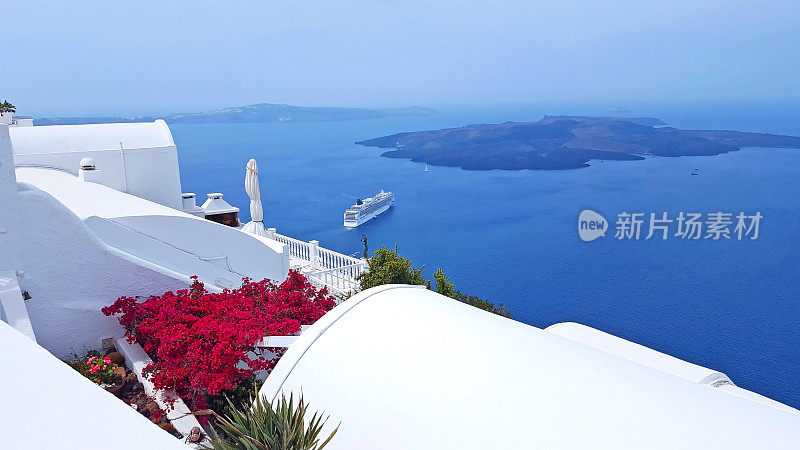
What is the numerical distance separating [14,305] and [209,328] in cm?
188

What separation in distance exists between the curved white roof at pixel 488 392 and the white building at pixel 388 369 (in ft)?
0.04

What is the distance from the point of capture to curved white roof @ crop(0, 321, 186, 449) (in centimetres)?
196

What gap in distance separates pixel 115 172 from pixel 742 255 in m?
63.8

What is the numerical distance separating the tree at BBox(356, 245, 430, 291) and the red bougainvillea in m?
2.49

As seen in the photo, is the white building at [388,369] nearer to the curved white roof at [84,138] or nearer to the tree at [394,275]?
the tree at [394,275]

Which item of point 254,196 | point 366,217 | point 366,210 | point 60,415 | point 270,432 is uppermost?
point 60,415

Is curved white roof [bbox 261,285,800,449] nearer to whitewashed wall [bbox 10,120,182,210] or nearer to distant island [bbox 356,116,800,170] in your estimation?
whitewashed wall [bbox 10,120,182,210]

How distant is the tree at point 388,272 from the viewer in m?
9.52

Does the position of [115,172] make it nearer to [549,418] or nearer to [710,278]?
[549,418]

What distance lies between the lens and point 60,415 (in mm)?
2123

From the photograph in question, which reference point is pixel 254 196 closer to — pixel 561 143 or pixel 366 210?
pixel 366 210

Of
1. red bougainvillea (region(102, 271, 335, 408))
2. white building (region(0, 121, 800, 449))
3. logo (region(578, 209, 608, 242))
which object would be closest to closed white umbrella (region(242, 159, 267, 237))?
white building (region(0, 121, 800, 449))

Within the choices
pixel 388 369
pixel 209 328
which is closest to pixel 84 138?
pixel 209 328

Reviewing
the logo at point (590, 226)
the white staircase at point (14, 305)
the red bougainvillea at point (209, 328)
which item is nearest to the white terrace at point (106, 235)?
the white staircase at point (14, 305)
